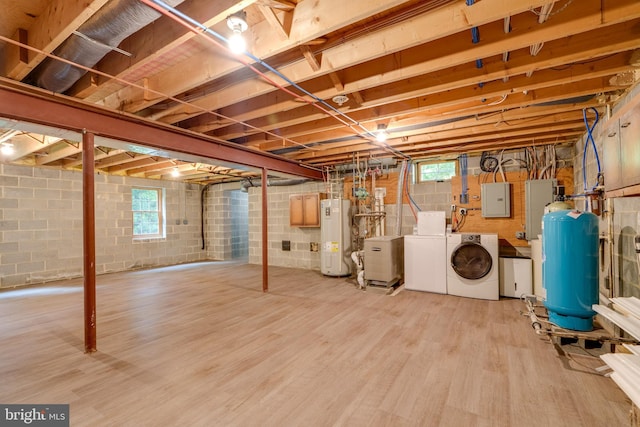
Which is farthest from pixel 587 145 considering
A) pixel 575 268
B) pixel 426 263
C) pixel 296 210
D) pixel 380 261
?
pixel 296 210

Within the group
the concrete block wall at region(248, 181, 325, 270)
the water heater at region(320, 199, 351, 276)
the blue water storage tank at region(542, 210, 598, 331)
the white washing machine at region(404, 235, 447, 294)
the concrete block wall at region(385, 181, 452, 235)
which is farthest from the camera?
the concrete block wall at region(248, 181, 325, 270)

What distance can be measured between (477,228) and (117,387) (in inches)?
195

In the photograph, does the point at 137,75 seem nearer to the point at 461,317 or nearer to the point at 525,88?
the point at 525,88

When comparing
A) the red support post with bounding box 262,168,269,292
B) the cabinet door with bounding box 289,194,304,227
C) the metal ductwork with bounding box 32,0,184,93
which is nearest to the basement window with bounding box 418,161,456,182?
the cabinet door with bounding box 289,194,304,227

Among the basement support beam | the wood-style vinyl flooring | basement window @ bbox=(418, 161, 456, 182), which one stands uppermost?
the basement support beam

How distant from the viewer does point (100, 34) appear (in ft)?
5.29

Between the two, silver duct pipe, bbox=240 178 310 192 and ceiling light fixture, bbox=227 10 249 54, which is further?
silver duct pipe, bbox=240 178 310 192

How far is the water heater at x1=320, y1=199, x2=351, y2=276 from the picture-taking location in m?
5.45

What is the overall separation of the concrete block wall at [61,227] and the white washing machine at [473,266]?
21.8 feet

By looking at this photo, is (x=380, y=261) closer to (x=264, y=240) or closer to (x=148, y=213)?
(x=264, y=240)

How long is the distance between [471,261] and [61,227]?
742 centimetres

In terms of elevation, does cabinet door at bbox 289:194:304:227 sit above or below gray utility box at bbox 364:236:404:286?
above

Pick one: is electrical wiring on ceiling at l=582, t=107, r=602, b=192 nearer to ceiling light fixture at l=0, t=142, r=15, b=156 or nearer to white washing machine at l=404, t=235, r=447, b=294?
white washing machine at l=404, t=235, r=447, b=294

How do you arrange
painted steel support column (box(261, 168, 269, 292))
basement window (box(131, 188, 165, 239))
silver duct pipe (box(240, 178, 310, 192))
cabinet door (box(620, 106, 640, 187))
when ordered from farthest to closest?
basement window (box(131, 188, 165, 239))
silver duct pipe (box(240, 178, 310, 192))
painted steel support column (box(261, 168, 269, 292))
cabinet door (box(620, 106, 640, 187))
